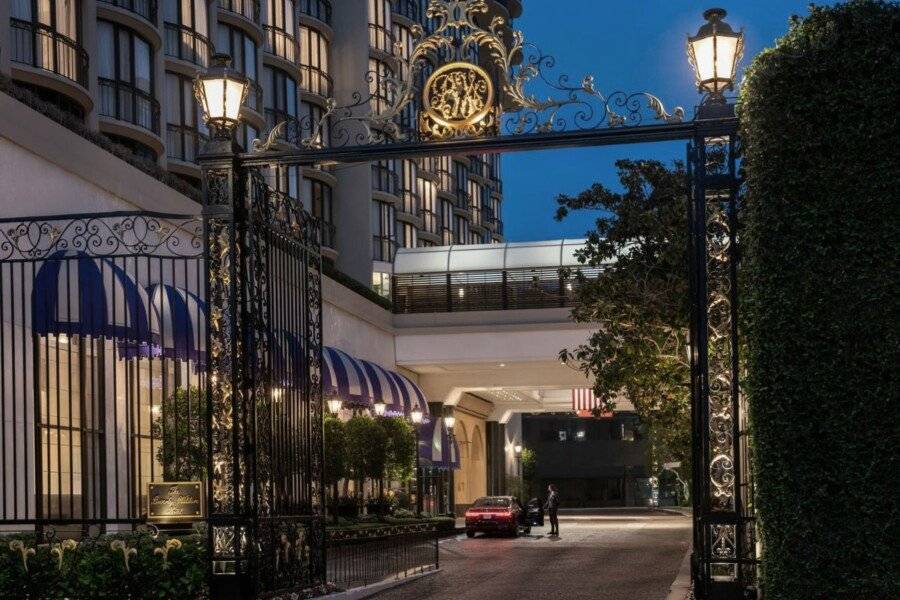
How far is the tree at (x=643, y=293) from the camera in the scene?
2064 cm

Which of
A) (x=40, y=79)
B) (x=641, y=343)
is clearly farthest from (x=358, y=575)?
(x=40, y=79)

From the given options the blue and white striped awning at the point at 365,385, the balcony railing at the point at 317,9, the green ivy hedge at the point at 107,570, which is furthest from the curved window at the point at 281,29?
the green ivy hedge at the point at 107,570

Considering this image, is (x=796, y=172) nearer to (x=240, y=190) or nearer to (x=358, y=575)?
(x=240, y=190)

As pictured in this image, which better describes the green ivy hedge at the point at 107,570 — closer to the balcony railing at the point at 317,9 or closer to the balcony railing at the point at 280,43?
the balcony railing at the point at 280,43

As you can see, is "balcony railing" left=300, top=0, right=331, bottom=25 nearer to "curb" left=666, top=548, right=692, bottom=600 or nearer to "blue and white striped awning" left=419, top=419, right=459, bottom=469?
"blue and white striped awning" left=419, top=419, right=459, bottom=469

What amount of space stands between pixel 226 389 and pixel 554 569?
14322 mm

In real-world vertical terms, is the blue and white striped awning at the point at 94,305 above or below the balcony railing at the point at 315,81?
below

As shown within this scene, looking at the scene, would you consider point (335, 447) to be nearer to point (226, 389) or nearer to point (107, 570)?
point (107, 570)

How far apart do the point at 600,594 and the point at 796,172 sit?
11526 mm

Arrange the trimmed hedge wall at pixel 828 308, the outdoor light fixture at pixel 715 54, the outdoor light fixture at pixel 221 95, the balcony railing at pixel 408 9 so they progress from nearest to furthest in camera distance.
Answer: the trimmed hedge wall at pixel 828 308 → the outdoor light fixture at pixel 715 54 → the outdoor light fixture at pixel 221 95 → the balcony railing at pixel 408 9

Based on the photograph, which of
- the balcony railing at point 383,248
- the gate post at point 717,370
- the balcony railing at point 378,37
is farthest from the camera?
the balcony railing at point 378,37

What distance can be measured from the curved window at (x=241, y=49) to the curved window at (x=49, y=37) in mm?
10335

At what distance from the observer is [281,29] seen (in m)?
50.0

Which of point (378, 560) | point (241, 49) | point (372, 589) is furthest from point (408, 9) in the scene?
point (372, 589)
